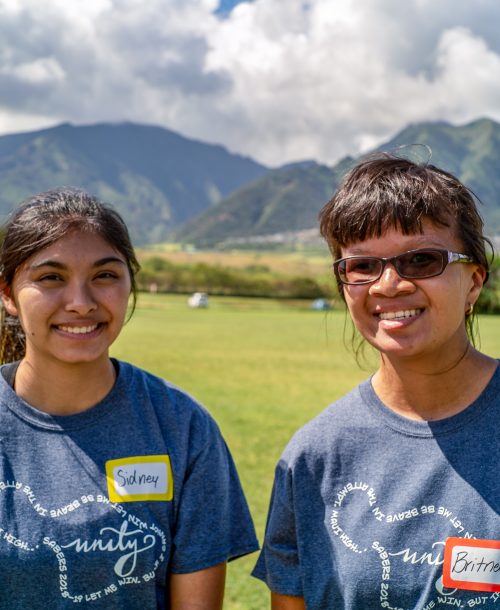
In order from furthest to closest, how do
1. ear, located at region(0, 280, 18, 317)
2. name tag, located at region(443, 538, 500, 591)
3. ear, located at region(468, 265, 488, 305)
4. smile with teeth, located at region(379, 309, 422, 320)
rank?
ear, located at region(0, 280, 18, 317)
ear, located at region(468, 265, 488, 305)
smile with teeth, located at region(379, 309, 422, 320)
name tag, located at region(443, 538, 500, 591)

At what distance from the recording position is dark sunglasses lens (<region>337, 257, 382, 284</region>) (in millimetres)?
2191

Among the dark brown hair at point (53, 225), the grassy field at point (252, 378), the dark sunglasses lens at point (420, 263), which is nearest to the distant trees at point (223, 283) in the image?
the grassy field at point (252, 378)

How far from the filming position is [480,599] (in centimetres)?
206

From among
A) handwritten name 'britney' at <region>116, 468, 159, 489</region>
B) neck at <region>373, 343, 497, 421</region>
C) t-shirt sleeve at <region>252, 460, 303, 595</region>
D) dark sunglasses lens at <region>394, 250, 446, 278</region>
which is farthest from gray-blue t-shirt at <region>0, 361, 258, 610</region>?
dark sunglasses lens at <region>394, 250, 446, 278</region>

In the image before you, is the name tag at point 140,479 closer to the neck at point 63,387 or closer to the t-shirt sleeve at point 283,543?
the neck at point 63,387

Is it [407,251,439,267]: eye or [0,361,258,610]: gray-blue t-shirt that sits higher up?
[407,251,439,267]: eye

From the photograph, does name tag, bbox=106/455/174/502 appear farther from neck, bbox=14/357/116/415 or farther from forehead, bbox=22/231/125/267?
forehead, bbox=22/231/125/267

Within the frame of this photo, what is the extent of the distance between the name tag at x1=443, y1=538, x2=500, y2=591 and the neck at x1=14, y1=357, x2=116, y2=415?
125 cm

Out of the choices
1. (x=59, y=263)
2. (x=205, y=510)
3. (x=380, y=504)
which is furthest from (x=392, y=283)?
(x=59, y=263)

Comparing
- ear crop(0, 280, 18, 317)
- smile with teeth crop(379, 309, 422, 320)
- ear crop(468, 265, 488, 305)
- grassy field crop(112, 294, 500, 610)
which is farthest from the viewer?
grassy field crop(112, 294, 500, 610)

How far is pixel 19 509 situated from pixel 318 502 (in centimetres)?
97

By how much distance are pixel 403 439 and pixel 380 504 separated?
214mm

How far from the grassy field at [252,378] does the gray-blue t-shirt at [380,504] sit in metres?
0.78

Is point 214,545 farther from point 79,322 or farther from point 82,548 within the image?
point 79,322
